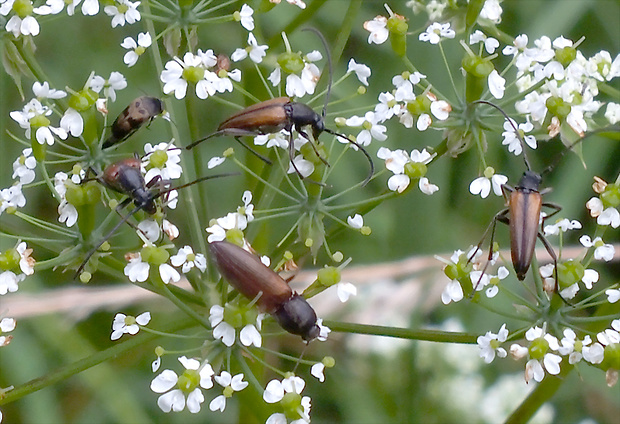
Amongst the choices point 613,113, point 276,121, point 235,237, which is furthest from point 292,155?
point 613,113

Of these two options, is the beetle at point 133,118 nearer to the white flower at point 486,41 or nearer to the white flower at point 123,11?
the white flower at point 123,11

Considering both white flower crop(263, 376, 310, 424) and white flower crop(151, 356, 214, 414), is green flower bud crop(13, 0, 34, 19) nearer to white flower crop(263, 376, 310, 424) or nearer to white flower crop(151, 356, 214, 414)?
white flower crop(151, 356, 214, 414)

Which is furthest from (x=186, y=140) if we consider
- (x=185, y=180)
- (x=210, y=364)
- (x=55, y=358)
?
(x=210, y=364)

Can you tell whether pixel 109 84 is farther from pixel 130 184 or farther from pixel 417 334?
pixel 417 334

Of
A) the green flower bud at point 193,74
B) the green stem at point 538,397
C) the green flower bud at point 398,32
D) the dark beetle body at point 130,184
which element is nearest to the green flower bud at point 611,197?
the green stem at point 538,397

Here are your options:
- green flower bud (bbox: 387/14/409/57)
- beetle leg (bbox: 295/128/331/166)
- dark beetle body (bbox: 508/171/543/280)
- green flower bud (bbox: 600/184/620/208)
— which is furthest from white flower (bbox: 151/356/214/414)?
green flower bud (bbox: 600/184/620/208)

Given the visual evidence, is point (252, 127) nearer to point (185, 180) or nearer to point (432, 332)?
point (185, 180)
